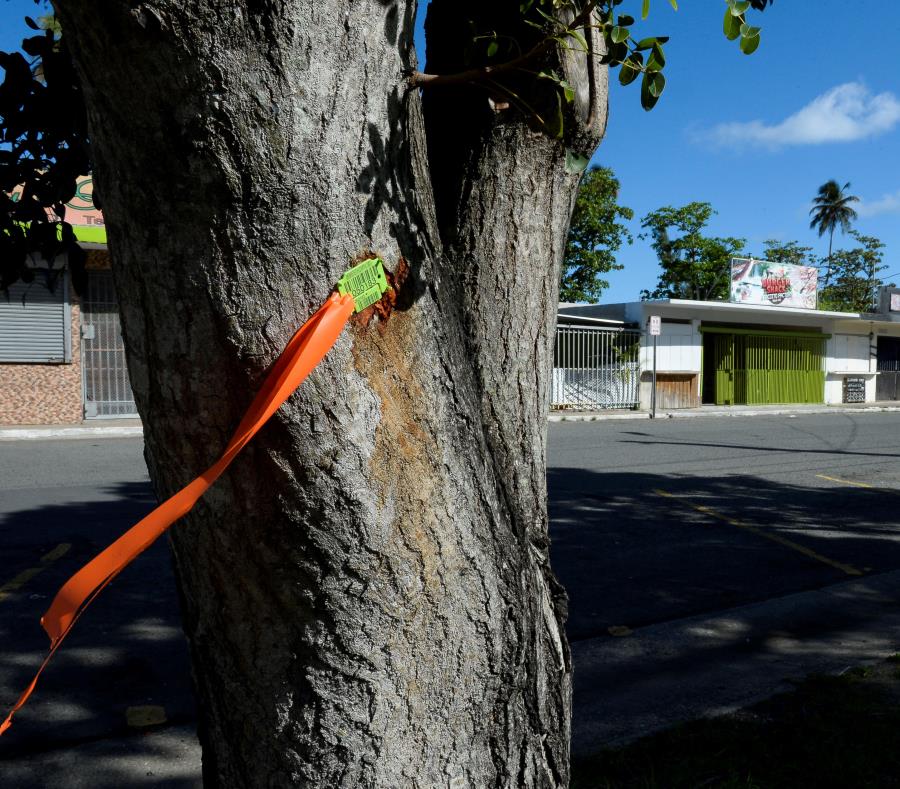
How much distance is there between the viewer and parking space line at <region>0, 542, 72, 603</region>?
530 cm

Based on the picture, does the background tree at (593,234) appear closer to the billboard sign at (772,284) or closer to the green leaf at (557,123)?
the billboard sign at (772,284)

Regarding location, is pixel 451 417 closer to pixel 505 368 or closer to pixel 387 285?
pixel 387 285

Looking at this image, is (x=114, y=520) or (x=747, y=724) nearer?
(x=747, y=724)

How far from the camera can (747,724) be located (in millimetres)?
3484

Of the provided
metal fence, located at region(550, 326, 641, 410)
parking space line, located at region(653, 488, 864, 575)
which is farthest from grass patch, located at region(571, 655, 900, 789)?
metal fence, located at region(550, 326, 641, 410)

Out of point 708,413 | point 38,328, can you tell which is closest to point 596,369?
point 708,413

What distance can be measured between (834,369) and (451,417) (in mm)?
31031

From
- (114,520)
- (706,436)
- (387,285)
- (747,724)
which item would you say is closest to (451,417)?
(387,285)

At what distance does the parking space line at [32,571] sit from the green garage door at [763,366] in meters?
22.1

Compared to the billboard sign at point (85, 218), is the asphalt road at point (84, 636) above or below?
below

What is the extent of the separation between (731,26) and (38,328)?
1652 cm

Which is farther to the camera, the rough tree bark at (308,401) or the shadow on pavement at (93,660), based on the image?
the shadow on pavement at (93,660)

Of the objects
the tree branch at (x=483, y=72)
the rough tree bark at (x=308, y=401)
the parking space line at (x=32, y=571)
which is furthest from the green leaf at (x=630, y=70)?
the parking space line at (x=32, y=571)

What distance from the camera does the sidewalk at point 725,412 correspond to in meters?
19.8
